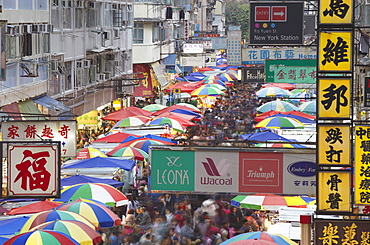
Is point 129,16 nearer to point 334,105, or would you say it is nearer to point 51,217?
point 51,217

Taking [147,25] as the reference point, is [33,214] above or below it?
below

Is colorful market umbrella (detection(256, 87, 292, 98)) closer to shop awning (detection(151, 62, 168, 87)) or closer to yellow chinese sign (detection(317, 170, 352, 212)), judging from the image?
shop awning (detection(151, 62, 168, 87))

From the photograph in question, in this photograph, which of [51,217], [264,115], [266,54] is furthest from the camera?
[264,115]

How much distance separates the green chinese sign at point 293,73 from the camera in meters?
21.0

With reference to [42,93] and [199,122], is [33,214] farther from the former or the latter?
[199,122]

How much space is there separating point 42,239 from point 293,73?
35.6 feet

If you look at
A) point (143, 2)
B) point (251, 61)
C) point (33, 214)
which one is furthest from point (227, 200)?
point (143, 2)

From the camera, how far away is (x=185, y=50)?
5850 centimetres

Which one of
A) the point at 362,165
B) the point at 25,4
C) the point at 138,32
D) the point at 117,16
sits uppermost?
the point at 117,16

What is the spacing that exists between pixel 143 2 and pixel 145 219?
2957 centimetres

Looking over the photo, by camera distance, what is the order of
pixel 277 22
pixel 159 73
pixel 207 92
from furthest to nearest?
pixel 159 73 → pixel 207 92 → pixel 277 22

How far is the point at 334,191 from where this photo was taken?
9.87 m

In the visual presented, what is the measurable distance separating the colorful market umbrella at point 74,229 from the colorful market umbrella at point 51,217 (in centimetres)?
39

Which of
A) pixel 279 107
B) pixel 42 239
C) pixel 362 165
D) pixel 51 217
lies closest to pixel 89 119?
pixel 279 107
